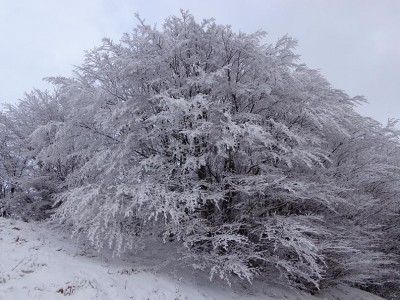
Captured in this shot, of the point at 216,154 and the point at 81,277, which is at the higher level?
the point at 216,154

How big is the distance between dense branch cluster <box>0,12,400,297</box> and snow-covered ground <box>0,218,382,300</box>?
56 cm

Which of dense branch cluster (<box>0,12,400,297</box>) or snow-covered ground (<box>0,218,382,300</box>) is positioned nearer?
snow-covered ground (<box>0,218,382,300</box>)

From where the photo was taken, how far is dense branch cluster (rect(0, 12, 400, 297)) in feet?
29.8

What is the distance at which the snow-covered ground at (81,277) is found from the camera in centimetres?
660

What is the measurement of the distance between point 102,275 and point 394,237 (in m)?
15.0

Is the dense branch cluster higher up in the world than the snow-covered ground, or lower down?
higher up

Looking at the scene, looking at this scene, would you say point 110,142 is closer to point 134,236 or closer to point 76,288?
→ point 134,236

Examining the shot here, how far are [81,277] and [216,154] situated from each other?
198 inches

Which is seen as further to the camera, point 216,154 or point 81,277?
point 216,154

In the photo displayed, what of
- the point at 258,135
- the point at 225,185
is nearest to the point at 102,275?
the point at 225,185

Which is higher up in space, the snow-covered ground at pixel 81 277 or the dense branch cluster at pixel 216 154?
the dense branch cluster at pixel 216 154

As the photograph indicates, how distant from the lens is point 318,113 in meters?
10.8

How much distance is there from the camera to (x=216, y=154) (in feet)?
33.9

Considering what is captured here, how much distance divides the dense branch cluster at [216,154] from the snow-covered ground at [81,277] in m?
0.56
